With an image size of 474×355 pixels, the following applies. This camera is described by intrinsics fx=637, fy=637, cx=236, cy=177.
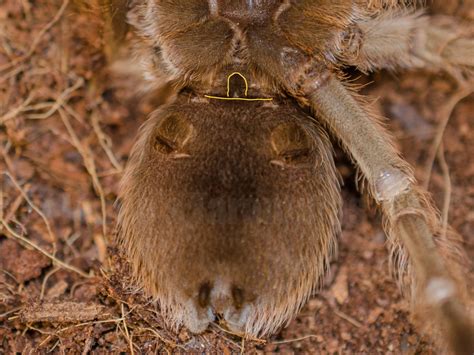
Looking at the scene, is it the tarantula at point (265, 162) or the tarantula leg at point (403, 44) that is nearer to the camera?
the tarantula at point (265, 162)

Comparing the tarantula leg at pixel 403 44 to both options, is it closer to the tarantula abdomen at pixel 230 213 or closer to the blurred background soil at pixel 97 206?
the blurred background soil at pixel 97 206

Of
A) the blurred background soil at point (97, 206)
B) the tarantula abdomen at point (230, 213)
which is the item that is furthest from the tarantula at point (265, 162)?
the blurred background soil at point (97, 206)

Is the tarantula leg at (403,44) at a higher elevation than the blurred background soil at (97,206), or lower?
higher

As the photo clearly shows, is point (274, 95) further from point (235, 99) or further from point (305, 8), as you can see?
point (305, 8)

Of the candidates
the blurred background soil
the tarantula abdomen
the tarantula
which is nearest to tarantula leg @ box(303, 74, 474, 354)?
the tarantula

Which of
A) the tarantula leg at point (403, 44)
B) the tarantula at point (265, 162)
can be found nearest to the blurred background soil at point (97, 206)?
the tarantula at point (265, 162)

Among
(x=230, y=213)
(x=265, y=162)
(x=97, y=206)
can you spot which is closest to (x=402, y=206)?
(x=265, y=162)
